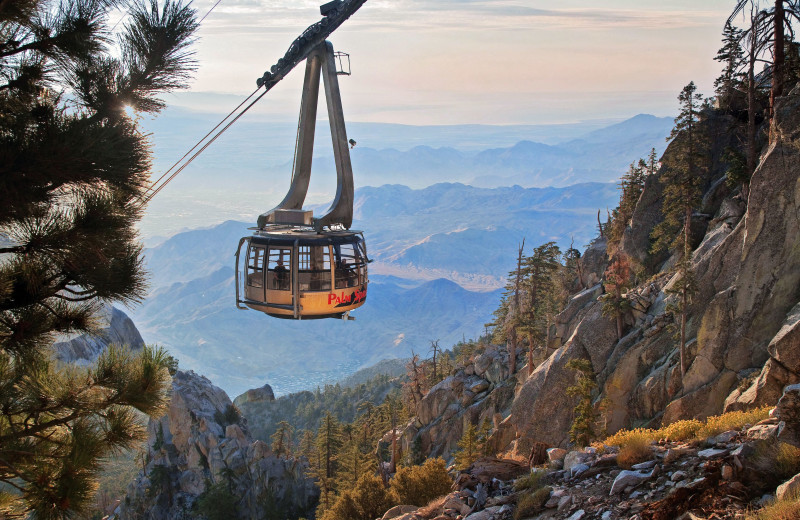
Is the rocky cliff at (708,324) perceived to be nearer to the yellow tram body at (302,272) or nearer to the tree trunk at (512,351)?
the tree trunk at (512,351)

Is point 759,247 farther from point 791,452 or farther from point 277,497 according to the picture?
point 277,497

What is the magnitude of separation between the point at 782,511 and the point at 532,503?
20.7 ft

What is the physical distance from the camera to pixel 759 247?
21.2 m

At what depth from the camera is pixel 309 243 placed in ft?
40.9

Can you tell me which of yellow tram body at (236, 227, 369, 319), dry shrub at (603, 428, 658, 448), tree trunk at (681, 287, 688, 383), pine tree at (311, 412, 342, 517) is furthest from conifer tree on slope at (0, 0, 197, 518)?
pine tree at (311, 412, 342, 517)

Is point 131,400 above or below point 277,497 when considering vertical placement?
above

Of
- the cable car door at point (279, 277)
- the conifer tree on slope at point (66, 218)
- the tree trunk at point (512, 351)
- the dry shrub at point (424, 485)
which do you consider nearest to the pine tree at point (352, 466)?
the tree trunk at point (512, 351)

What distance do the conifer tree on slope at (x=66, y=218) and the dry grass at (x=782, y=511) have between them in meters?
8.59

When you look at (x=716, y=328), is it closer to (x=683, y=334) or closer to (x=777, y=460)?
(x=683, y=334)

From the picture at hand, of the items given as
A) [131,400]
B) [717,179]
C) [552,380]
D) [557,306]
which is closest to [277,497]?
[557,306]

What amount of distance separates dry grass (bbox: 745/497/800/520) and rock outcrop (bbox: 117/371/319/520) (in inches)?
2060

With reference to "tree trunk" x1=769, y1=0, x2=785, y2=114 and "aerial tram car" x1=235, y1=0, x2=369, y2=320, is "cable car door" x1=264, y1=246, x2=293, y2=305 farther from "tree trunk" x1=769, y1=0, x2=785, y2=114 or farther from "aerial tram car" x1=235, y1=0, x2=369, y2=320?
"tree trunk" x1=769, y1=0, x2=785, y2=114

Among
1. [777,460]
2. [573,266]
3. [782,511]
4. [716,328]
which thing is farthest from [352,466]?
[782,511]

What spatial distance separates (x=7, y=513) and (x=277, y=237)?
→ 7042mm
